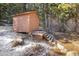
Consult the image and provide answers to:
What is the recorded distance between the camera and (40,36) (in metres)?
1.49

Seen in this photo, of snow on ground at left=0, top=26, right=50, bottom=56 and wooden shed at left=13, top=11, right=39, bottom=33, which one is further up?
wooden shed at left=13, top=11, right=39, bottom=33

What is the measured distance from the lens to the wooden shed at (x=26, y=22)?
1484 millimetres

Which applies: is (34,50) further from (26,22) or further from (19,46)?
(26,22)

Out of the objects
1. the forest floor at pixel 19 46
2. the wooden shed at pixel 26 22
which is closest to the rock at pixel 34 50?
the forest floor at pixel 19 46

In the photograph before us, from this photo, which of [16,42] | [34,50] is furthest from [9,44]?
[34,50]

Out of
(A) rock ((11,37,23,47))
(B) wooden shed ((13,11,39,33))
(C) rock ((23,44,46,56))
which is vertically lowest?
(C) rock ((23,44,46,56))

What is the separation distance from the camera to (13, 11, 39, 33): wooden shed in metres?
1.48

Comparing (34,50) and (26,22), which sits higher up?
(26,22)

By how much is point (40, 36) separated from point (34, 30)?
0.27ft

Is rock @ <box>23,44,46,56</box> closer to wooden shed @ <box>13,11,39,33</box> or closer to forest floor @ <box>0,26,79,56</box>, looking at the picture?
forest floor @ <box>0,26,79,56</box>

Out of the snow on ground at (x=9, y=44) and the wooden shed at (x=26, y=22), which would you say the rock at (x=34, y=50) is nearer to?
the snow on ground at (x=9, y=44)

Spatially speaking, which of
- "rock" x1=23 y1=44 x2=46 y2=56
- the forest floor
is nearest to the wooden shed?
the forest floor

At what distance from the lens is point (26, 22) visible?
4.93 ft

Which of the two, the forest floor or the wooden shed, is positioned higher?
the wooden shed
